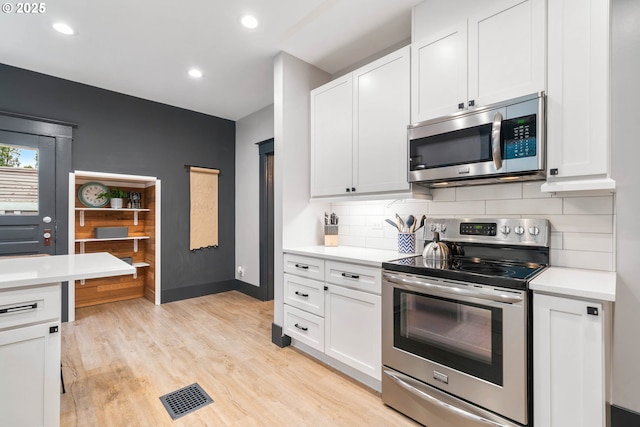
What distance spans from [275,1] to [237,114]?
105 inches

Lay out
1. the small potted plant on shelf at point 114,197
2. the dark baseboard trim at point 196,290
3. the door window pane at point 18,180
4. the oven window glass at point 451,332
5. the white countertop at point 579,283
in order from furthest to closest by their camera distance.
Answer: the dark baseboard trim at point 196,290 < the small potted plant on shelf at point 114,197 < the door window pane at point 18,180 < the oven window glass at point 451,332 < the white countertop at point 579,283

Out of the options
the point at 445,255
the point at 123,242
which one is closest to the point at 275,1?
the point at 445,255

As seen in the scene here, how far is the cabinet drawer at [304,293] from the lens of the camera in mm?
2521

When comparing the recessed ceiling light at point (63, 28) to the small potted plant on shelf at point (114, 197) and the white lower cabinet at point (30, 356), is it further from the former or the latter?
the white lower cabinet at point (30, 356)

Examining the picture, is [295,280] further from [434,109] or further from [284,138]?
[434,109]

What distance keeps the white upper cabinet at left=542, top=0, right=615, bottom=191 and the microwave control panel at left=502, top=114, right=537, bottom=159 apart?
0.08m

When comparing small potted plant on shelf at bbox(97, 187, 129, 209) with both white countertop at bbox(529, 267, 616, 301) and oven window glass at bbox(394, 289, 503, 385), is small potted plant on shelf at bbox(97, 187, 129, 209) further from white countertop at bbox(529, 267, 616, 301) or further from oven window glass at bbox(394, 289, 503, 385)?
white countertop at bbox(529, 267, 616, 301)

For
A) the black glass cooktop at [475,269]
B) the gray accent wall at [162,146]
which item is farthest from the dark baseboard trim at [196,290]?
the black glass cooktop at [475,269]

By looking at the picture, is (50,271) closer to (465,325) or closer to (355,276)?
(355,276)

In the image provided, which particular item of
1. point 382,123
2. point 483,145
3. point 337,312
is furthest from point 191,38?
point 337,312

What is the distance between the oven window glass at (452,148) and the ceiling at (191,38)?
44.1 inches

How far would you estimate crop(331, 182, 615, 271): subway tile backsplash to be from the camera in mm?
1709

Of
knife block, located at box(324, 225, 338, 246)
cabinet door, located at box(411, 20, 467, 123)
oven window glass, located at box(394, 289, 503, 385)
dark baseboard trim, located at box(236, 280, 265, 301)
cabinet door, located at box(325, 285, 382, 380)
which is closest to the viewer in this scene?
oven window glass, located at box(394, 289, 503, 385)

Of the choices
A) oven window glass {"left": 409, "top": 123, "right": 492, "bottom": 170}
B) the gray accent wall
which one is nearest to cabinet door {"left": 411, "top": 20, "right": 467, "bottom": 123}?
oven window glass {"left": 409, "top": 123, "right": 492, "bottom": 170}
